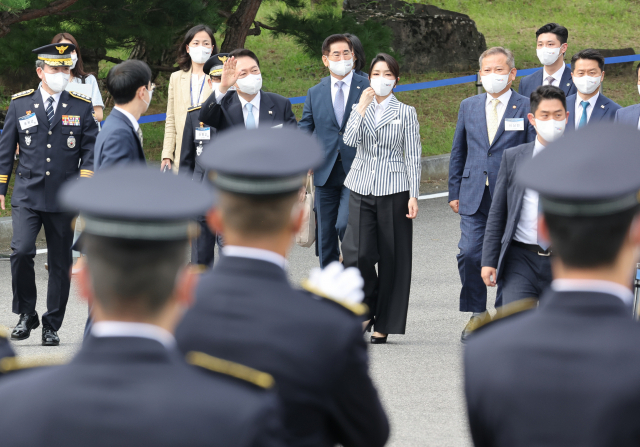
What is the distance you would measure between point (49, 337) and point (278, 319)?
4209 mm

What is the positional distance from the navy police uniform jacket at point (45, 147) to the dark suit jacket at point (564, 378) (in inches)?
182

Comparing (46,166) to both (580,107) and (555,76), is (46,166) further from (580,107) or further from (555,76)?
(555,76)

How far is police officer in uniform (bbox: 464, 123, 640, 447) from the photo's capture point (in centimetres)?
170

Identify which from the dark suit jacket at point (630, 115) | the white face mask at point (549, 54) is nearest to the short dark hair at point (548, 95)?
the dark suit jacket at point (630, 115)

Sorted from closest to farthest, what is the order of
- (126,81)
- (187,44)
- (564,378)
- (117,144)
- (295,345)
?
1. (564,378)
2. (295,345)
3. (117,144)
4. (126,81)
5. (187,44)

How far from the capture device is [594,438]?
169 centimetres

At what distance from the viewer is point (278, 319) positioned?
1935 mm

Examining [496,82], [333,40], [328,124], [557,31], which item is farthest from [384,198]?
[557,31]

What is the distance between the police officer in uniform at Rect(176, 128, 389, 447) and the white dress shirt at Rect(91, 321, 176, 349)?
1.34 feet

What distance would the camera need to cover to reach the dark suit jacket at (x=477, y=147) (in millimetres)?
6027

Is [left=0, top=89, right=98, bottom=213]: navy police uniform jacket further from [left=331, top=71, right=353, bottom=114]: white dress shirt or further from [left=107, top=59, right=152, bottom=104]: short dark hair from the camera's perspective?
[left=331, top=71, right=353, bottom=114]: white dress shirt

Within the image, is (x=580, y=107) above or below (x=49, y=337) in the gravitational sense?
above

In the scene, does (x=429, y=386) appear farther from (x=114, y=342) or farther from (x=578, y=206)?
(x=114, y=342)

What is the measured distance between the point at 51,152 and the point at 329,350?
4.59 meters
